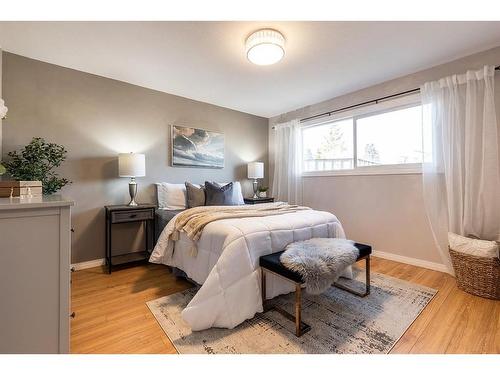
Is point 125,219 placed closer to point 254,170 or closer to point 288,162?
point 254,170

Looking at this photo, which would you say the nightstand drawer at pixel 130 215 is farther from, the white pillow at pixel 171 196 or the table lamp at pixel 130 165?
the table lamp at pixel 130 165

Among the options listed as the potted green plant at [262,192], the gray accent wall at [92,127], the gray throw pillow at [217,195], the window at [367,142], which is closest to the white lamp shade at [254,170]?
the potted green plant at [262,192]

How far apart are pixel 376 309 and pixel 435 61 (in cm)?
261

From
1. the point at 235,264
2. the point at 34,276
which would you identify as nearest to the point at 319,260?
the point at 235,264

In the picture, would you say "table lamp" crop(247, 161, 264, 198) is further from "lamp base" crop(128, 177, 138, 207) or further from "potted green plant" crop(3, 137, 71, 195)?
"potted green plant" crop(3, 137, 71, 195)

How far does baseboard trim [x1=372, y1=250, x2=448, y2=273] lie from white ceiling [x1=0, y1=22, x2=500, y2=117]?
2233 mm

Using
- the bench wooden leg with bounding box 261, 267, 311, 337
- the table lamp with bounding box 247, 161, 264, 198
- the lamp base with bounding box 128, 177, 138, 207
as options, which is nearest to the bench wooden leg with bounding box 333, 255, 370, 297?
the bench wooden leg with bounding box 261, 267, 311, 337

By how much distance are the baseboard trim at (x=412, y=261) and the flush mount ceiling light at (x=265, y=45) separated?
273 centimetres

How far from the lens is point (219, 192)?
9.73 feet

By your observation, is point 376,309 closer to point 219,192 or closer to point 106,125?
point 219,192

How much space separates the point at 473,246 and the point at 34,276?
123 inches

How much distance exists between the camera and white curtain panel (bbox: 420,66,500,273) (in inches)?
85.4

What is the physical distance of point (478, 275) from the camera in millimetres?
1973
